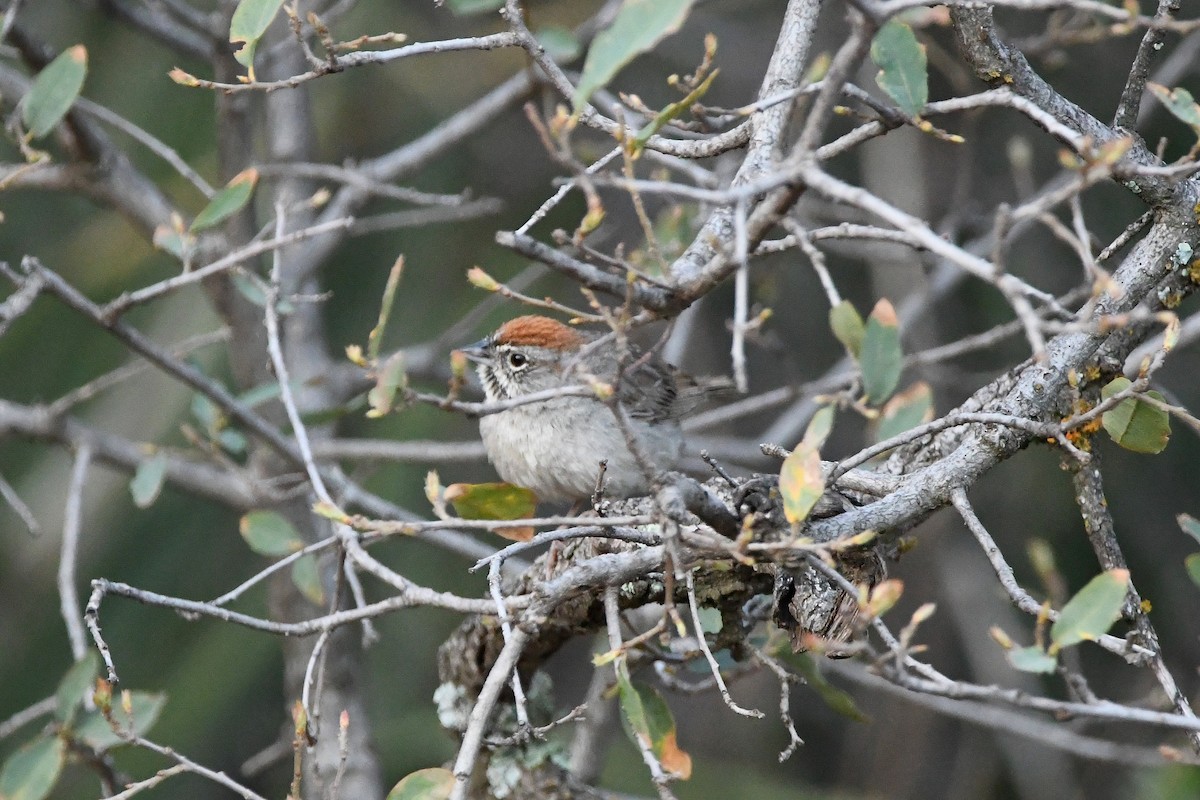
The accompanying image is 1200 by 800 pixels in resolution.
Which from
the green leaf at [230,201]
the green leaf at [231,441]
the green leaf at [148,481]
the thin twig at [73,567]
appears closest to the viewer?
the green leaf at [230,201]

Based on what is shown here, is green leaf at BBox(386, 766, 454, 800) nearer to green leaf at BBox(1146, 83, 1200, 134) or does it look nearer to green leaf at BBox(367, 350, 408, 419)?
green leaf at BBox(367, 350, 408, 419)

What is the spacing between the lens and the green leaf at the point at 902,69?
213 cm

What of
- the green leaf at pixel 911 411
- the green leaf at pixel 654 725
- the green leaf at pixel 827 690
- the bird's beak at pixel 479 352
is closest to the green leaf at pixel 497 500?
the green leaf at pixel 654 725

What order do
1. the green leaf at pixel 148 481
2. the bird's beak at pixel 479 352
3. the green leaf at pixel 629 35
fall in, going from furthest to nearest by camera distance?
the bird's beak at pixel 479 352 → the green leaf at pixel 148 481 → the green leaf at pixel 629 35

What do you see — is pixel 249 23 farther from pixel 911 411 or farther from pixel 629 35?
pixel 911 411

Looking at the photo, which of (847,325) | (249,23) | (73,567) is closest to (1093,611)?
(847,325)

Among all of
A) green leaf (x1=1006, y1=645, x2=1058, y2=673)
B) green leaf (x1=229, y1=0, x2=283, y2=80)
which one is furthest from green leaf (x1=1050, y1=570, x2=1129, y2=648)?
green leaf (x1=229, y1=0, x2=283, y2=80)

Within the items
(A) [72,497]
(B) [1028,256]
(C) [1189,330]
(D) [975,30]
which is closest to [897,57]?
(D) [975,30]

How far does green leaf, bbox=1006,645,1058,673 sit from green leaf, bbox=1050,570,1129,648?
1.3 inches

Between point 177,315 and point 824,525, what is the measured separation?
461cm

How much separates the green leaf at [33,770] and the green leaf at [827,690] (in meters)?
1.83

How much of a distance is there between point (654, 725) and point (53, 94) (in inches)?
91.8

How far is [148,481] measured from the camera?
3820 millimetres

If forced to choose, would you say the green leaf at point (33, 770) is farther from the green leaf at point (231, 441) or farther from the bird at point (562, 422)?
the bird at point (562, 422)
